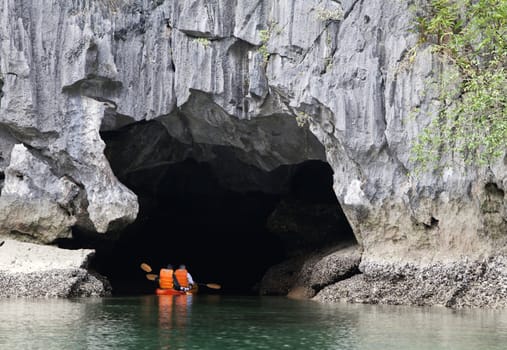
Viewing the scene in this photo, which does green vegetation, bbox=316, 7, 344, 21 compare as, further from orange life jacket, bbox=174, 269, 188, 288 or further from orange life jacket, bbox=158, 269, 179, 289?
orange life jacket, bbox=174, 269, 188, 288

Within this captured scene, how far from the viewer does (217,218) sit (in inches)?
1238

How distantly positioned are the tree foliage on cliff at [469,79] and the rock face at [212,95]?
898 millimetres

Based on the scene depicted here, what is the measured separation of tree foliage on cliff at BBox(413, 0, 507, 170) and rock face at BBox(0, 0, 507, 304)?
0.90 meters

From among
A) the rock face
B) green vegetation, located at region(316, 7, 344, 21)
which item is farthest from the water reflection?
green vegetation, located at region(316, 7, 344, 21)

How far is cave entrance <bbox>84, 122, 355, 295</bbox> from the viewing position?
1021 inches

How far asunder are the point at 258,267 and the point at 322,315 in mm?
15669

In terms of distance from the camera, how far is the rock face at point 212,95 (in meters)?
19.5

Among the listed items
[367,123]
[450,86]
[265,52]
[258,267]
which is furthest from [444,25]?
[258,267]

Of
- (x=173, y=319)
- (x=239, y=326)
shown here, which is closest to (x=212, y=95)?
(x=173, y=319)

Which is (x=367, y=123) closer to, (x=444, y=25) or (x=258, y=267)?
(x=444, y=25)

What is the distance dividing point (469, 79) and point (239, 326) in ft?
23.8

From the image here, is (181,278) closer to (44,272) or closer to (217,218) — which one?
(44,272)

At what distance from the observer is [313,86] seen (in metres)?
20.0

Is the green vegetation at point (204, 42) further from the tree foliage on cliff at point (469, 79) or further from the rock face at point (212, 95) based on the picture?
the tree foliage on cliff at point (469, 79)
